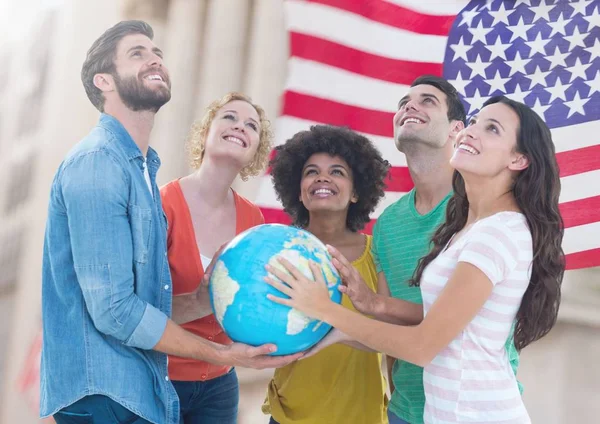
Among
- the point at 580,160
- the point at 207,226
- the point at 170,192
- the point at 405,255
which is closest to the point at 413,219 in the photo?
the point at 405,255

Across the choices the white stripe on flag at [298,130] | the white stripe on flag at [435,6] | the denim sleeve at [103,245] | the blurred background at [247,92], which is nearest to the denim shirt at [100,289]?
the denim sleeve at [103,245]

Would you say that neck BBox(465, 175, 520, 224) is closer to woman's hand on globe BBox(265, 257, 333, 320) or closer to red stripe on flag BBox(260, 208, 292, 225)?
woman's hand on globe BBox(265, 257, 333, 320)

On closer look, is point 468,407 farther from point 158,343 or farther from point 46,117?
point 46,117

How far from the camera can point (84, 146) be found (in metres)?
1.34

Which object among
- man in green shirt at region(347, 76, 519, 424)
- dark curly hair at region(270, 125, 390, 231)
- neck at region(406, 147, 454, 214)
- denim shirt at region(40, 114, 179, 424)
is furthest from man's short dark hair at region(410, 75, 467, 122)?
denim shirt at region(40, 114, 179, 424)

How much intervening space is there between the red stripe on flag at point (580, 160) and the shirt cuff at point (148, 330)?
211cm

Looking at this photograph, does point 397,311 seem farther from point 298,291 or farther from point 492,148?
point 492,148

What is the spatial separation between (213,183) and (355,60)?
1.44 m

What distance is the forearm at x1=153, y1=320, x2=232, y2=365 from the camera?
136 cm

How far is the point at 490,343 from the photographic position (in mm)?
1325

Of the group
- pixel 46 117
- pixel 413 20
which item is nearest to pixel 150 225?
pixel 46 117

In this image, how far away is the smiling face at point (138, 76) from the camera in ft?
5.02

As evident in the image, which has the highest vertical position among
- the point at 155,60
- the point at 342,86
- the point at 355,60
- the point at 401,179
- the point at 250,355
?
the point at 355,60

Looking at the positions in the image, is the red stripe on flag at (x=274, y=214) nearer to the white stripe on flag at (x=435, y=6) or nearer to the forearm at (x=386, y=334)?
the white stripe on flag at (x=435, y=6)
